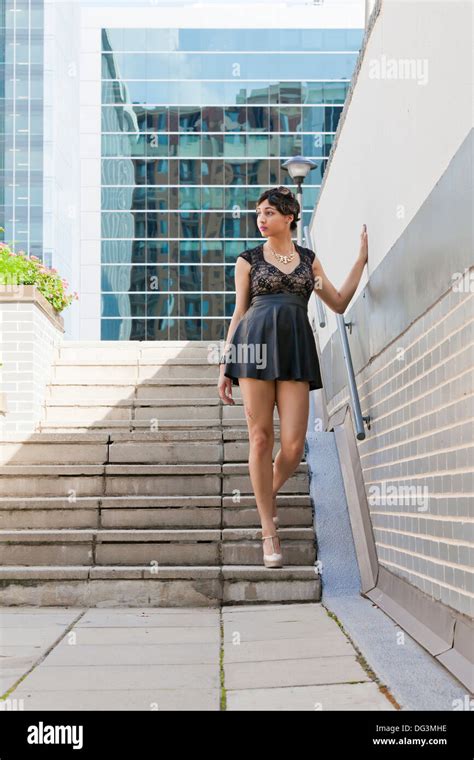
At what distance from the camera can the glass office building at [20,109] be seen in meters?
65.3

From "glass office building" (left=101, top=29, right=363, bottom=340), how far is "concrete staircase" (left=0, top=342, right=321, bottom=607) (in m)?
52.3

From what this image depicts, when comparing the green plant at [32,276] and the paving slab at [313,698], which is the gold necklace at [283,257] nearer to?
the paving slab at [313,698]

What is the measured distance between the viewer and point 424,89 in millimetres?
3602

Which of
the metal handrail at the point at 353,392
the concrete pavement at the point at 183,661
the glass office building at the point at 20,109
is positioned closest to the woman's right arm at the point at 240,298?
the metal handrail at the point at 353,392

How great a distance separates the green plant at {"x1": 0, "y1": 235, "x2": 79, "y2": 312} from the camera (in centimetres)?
656

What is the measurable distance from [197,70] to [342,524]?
202 ft

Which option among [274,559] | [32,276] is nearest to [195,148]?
[32,276]

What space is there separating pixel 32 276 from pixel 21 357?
2.12 feet

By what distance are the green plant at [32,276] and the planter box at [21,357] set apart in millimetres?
135

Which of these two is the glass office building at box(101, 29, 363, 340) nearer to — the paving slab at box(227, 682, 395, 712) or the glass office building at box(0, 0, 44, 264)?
the glass office building at box(0, 0, 44, 264)

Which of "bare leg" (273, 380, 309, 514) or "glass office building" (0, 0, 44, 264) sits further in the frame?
"glass office building" (0, 0, 44, 264)

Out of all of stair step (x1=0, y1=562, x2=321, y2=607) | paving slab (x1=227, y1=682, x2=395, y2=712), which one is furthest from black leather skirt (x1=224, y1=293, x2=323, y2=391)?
paving slab (x1=227, y1=682, x2=395, y2=712)

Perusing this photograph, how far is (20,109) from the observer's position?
66812 millimetres
